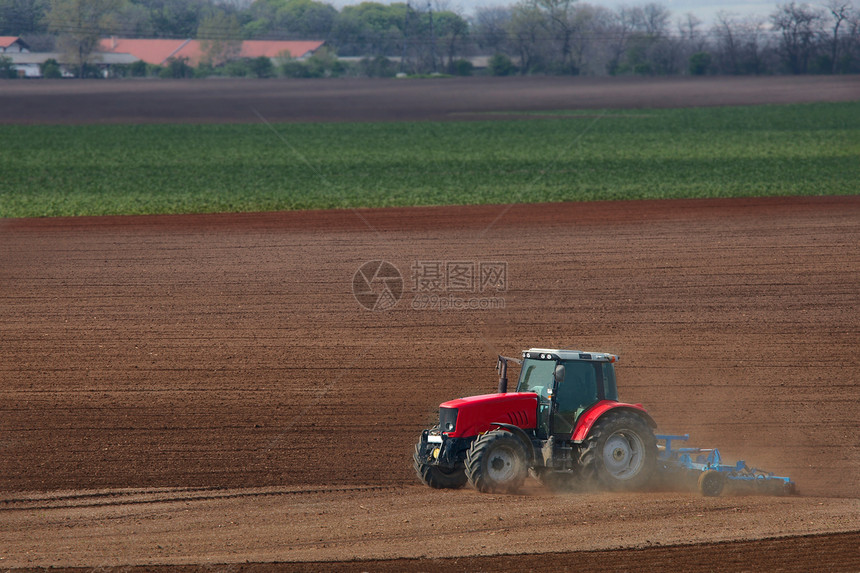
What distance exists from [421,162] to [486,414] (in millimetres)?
32657

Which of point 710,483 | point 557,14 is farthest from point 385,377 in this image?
point 557,14

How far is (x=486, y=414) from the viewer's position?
10008 millimetres

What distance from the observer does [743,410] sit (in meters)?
13.4

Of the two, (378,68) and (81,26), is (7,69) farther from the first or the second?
(378,68)

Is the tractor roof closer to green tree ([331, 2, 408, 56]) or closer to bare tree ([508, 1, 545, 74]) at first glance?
bare tree ([508, 1, 545, 74])

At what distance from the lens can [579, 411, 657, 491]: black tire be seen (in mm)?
10008

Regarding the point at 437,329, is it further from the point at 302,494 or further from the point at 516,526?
the point at 516,526

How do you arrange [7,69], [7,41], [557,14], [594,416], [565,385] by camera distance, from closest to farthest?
[594,416], [565,385], [557,14], [7,41], [7,69]

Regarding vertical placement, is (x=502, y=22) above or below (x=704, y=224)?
above

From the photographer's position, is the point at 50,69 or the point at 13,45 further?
the point at 50,69

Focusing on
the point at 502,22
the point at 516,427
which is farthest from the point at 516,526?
the point at 502,22

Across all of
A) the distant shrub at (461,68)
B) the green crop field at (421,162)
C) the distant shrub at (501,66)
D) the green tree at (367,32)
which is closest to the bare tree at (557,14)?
the green crop field at (421,162)

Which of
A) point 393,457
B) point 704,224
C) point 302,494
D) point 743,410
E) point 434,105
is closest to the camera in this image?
point 302,494

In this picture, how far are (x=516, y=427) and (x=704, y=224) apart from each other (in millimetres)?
17090
